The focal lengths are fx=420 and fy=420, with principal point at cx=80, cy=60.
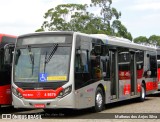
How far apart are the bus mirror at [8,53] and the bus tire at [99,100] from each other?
11.5ft

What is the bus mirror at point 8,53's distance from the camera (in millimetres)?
15354

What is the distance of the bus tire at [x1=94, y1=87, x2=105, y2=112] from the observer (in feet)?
51.1

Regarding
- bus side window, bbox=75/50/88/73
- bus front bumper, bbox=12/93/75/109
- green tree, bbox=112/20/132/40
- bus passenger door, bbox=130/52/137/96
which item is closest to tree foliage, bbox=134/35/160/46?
green tree, bbox=112/20/132/40

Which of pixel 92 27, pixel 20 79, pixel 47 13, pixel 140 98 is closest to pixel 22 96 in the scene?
pixel 20 79

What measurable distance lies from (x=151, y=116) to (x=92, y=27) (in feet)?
130

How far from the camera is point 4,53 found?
1545cm

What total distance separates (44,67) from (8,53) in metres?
2.13

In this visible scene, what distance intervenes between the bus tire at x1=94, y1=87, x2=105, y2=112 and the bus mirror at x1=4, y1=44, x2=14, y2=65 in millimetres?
3505

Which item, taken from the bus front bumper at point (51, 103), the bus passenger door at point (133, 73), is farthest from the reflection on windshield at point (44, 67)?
the bus passenger door at point (133, 73)

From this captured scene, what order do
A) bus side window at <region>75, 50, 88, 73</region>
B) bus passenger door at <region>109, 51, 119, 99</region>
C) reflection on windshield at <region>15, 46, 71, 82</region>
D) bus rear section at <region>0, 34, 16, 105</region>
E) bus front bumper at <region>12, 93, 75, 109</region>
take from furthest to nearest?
bus passenger door at <region>109, 51, 119, 99</region> < bus rear section at <region>0, 34, 16, 105</region> < bus side window at <region>75, 50, 88, 73</region> < reflection on windshield at <region>15, 46, 71, 82</region> < bus front bumper at <region>12, 93, 75, 109</region>

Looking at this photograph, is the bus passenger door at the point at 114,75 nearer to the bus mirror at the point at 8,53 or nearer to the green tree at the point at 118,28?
the bus mirror at the point at 8,53

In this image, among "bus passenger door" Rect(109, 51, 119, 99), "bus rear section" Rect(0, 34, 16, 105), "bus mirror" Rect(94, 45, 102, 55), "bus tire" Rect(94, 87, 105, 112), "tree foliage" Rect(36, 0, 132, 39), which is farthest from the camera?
"tree foliage" Rect(36, 0, 132, 39)

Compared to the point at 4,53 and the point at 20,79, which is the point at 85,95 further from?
the point at 4,53

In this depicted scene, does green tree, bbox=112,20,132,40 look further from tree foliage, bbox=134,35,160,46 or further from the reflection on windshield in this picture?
tree foliage, bbox=134,35,160,46
